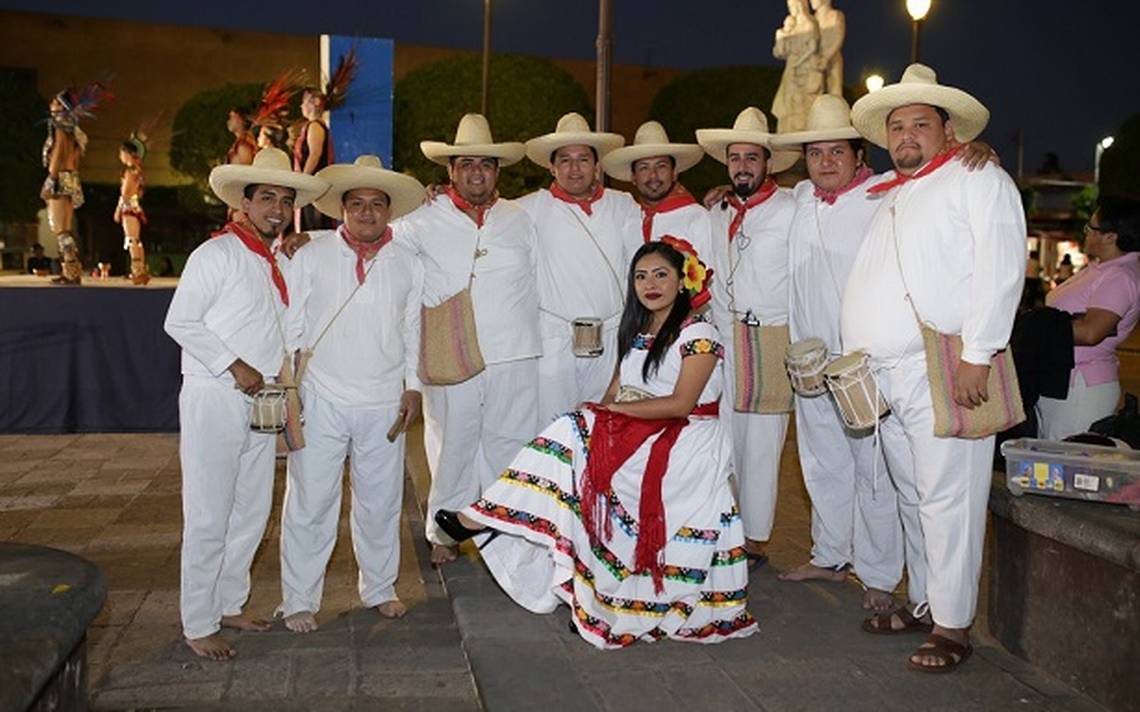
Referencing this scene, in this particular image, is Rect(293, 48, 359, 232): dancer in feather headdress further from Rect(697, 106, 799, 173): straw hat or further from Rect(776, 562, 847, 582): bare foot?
Rect(776, 562, 847, 582): bare foot

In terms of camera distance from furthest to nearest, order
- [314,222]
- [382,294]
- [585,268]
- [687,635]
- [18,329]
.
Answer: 1. [314,222]
2. [18,329]
3. [585,268]
4. [382,294]
5. [687,635]

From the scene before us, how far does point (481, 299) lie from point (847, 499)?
85.9 inches

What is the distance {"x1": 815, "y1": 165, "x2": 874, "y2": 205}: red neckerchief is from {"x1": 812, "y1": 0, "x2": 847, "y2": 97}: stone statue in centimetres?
1165

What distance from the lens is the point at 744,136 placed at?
19.7 feet

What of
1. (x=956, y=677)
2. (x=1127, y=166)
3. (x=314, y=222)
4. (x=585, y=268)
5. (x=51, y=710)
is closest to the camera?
(x=51, y=710)

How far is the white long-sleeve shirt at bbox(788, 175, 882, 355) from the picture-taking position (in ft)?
17.9

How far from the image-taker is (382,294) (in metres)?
5.27

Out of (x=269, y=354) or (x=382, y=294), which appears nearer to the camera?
(x=269, y=354)

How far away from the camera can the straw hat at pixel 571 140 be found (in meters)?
6.19

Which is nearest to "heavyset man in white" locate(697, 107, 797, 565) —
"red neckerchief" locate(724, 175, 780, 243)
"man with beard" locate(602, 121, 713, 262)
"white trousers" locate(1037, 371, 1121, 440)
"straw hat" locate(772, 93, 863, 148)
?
"red neckerchief" locate(724, 175, 780, 243)

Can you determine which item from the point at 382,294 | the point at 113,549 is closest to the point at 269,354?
the point at 382,294

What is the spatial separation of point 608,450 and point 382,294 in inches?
51.9

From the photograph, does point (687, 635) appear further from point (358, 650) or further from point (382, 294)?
point (382, 294)

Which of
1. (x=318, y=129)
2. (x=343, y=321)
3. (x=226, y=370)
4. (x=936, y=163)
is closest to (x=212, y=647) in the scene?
(x=226, y=370)
